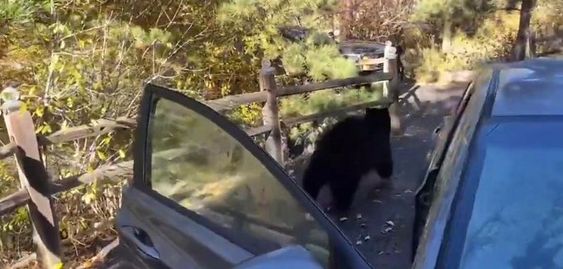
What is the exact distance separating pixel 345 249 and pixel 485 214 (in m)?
0.41

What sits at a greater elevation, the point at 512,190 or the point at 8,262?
the point at 512,190

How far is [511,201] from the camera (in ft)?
7.06

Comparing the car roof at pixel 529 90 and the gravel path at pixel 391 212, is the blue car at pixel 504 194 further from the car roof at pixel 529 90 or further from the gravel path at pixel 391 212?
the gravel path at pixel 391 212

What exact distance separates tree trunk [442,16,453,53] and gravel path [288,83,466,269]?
26.8 feet

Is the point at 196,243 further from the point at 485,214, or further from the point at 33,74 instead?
the point at 33,74

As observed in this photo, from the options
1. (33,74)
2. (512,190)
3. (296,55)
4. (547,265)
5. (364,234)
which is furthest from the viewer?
(296,55)

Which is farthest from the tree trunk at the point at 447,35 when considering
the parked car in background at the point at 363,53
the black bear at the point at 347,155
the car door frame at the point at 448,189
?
the car door frame at the point at 448,189

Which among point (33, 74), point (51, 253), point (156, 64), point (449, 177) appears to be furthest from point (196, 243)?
point (156, 64)

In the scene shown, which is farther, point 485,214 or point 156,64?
point 156,64

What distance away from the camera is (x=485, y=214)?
211cm

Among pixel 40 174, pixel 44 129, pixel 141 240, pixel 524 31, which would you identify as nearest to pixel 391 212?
pixel 44 129

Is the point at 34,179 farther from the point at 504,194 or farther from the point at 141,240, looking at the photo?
the point at 504,194

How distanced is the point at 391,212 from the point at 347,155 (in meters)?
0.65

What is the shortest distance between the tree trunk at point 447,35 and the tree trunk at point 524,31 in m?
1.69
